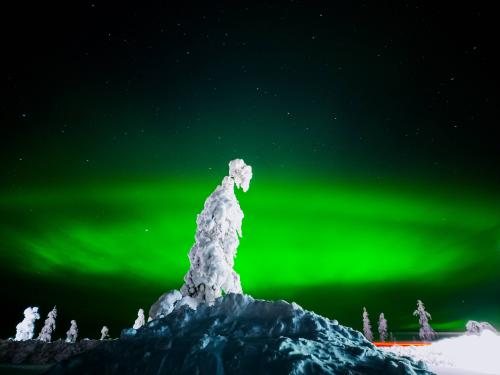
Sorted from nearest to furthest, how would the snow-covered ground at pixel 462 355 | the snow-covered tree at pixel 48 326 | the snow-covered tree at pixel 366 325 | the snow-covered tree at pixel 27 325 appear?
the snow-covered ground at pixel 462 355
the snow-covered tree at pixel 27 325
the snow-covered tree at pixel 48 326
the snow-covered tree at pixel 366 325

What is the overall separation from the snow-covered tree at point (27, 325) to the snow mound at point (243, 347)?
2177 inches

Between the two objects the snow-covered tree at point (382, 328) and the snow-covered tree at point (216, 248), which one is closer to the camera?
the snow-covered tree at point (216, 248)

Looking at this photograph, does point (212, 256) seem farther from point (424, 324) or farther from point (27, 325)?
point (424, 324)

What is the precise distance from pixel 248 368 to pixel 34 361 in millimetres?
23601

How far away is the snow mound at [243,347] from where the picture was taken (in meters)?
13.7

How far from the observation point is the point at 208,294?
24.4 metres

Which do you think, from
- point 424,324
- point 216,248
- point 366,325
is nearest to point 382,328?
point 366,325

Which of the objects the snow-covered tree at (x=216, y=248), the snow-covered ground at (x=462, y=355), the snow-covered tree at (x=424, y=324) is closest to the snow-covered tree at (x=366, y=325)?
the snow-covered tree at (x=424, y=324)

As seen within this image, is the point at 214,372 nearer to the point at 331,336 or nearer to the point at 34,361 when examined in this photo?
the point at 331,336

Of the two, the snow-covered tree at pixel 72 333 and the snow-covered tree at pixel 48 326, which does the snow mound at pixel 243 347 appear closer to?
the snow-covered tree at pixel 48 326

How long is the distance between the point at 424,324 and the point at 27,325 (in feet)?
266

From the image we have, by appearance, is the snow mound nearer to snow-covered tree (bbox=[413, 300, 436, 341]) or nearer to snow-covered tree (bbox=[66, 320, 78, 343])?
snow-covered tree (bbox=[413, 300, 436, 341])

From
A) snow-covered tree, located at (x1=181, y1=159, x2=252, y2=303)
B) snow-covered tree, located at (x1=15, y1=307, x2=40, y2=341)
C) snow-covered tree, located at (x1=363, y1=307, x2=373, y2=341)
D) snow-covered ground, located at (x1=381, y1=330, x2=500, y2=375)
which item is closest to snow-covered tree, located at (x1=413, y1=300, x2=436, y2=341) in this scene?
snow-covered tree, located at (x1=363, y1=307, x2=373, y2=341)

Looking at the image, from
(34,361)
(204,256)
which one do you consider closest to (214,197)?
(204,256)
